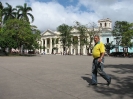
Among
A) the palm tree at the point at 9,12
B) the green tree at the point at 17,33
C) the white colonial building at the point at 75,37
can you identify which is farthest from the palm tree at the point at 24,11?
the white colonial building at the point at 75,37

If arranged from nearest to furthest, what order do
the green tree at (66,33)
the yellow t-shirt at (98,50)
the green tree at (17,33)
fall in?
the yellow t-shirt at (98,50) < the green tree at (17,33) < the green tree at (66,33)

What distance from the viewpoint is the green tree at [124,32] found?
A: 49281 millimetres

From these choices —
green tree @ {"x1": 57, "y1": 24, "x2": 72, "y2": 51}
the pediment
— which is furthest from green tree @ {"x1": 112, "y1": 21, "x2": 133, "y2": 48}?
the pediment

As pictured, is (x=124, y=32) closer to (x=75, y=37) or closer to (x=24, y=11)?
(x=24, y=11)

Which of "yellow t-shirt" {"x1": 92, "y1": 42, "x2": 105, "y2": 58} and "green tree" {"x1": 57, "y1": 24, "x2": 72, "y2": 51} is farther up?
"green tree" {"x1": 57, "y1": 24, "x2": 72, "y2": 51}

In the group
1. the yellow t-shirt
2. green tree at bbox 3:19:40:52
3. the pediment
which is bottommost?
the yellow t-shirt

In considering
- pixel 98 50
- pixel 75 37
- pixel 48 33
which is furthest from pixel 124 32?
pixel 48 33

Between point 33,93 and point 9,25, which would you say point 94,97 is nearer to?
point 33,93

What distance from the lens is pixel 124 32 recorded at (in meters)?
51.2

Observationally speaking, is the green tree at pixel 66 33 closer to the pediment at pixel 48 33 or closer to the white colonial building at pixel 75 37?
the white colonial building at pixel 75 37

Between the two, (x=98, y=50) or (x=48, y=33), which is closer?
(x=98, y=50)

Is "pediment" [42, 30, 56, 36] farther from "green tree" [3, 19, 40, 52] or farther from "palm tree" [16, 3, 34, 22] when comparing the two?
"green tree" [3, 19, 40, 52]

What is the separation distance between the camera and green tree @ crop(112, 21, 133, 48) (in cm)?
4928

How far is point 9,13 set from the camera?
55.3 m
